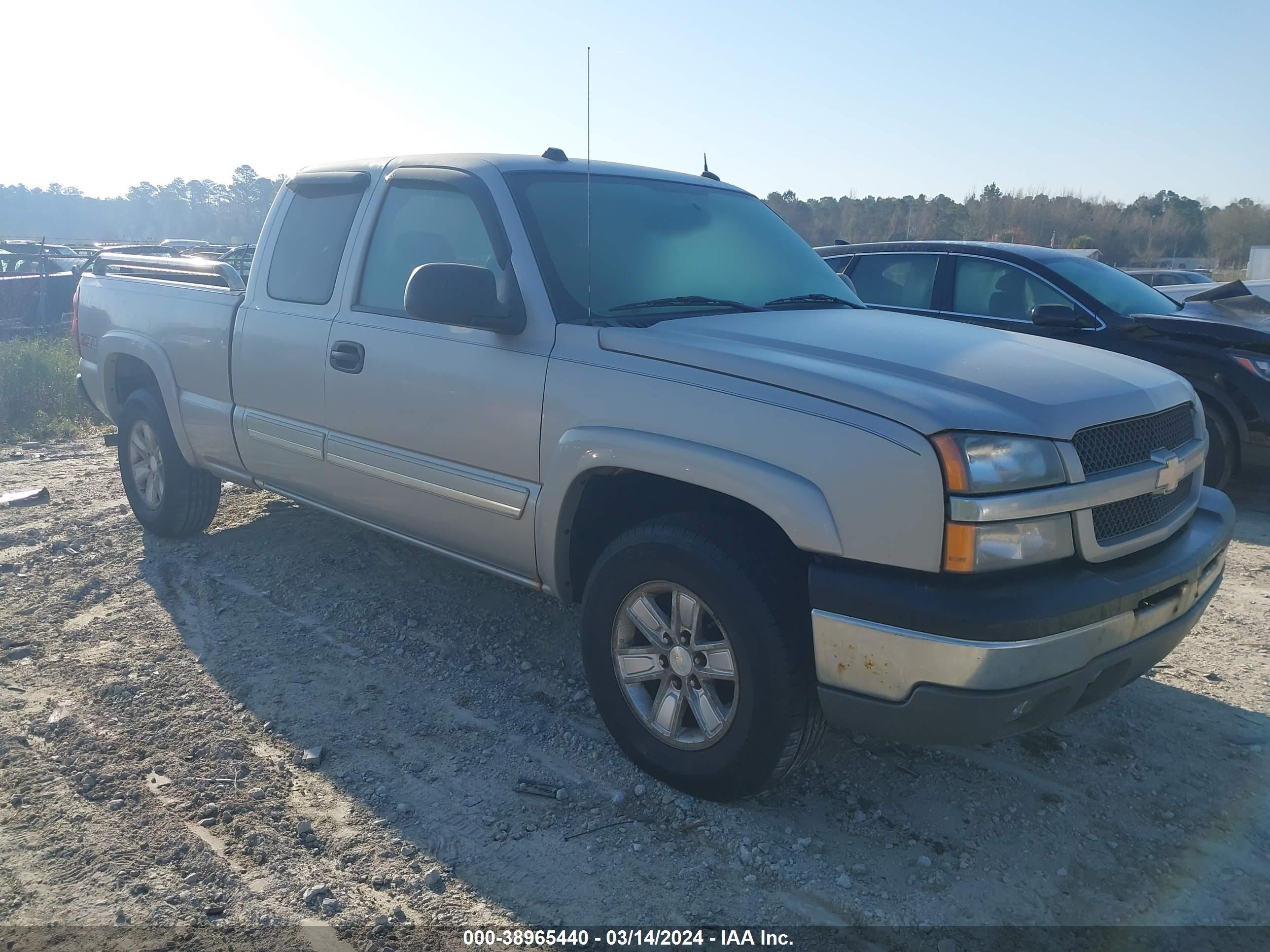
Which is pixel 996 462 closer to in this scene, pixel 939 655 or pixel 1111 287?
pixel 939 655

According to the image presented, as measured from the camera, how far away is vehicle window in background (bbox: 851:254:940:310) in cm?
725

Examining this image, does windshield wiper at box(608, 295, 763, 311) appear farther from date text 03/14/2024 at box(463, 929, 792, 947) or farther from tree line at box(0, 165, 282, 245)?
tree line at box(0, 165, 282, 245)

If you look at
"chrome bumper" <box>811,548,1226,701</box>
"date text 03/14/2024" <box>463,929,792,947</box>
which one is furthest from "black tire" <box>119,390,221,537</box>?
"chrome bumper" <box>811,548,1226,701</box>

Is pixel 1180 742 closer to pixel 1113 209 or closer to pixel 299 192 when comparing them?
pixel 299 192

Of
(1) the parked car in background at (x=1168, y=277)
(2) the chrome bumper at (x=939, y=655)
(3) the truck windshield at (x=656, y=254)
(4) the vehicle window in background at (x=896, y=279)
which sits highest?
(3) the truck windshield at (x=656, y=254)

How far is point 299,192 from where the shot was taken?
467 cm

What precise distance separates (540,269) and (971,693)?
203 centimetres

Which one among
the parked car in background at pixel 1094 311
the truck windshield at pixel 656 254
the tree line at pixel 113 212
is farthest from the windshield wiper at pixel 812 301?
the tree line at pixel 113 212

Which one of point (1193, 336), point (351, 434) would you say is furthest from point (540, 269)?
point (1193, 336)

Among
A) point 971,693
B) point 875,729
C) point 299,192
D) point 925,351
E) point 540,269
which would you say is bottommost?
point 875,729

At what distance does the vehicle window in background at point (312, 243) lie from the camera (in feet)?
14.1

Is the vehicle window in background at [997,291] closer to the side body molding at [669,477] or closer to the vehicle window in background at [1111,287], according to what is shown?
the vehicle window in background at [1111,287]

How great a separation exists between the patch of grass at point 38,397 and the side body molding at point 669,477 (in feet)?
26.4

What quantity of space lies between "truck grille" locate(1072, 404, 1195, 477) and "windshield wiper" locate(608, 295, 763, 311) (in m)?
1.35
